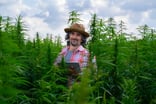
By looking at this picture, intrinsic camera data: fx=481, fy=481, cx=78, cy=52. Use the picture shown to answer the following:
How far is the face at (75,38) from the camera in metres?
9.37

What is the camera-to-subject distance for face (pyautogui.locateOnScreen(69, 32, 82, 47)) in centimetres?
937

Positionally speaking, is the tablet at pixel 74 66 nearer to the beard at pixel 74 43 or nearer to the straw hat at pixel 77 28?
the beard at pixel 74 43

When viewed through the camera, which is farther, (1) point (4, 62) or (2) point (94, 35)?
(2) point (94, 35)

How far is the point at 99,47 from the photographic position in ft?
23.4

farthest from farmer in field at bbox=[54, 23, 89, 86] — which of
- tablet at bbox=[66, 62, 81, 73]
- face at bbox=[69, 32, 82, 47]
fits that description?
tablet at bbox=[66, 62, 81, 73]

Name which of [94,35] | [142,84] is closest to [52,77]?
[142,84]

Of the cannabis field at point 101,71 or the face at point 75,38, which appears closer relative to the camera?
the cannabis field at point 101,71

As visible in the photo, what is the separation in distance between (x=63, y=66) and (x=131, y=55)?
159 cm

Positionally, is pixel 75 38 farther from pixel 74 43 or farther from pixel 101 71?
pixel 101 71

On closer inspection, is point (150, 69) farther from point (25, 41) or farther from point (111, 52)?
point (25, 41)

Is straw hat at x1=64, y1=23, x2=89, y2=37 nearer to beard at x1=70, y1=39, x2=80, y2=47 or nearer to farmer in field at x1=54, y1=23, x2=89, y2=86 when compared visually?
farmer in field at x1=54, y1=23, x2=89, y2=86

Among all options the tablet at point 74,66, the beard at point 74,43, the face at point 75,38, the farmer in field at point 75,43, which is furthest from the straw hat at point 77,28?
the tablet at point 74,66

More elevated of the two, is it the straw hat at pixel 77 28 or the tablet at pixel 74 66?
the straw hat at pixel 77 28

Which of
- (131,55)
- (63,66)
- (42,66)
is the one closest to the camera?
(63,66)
